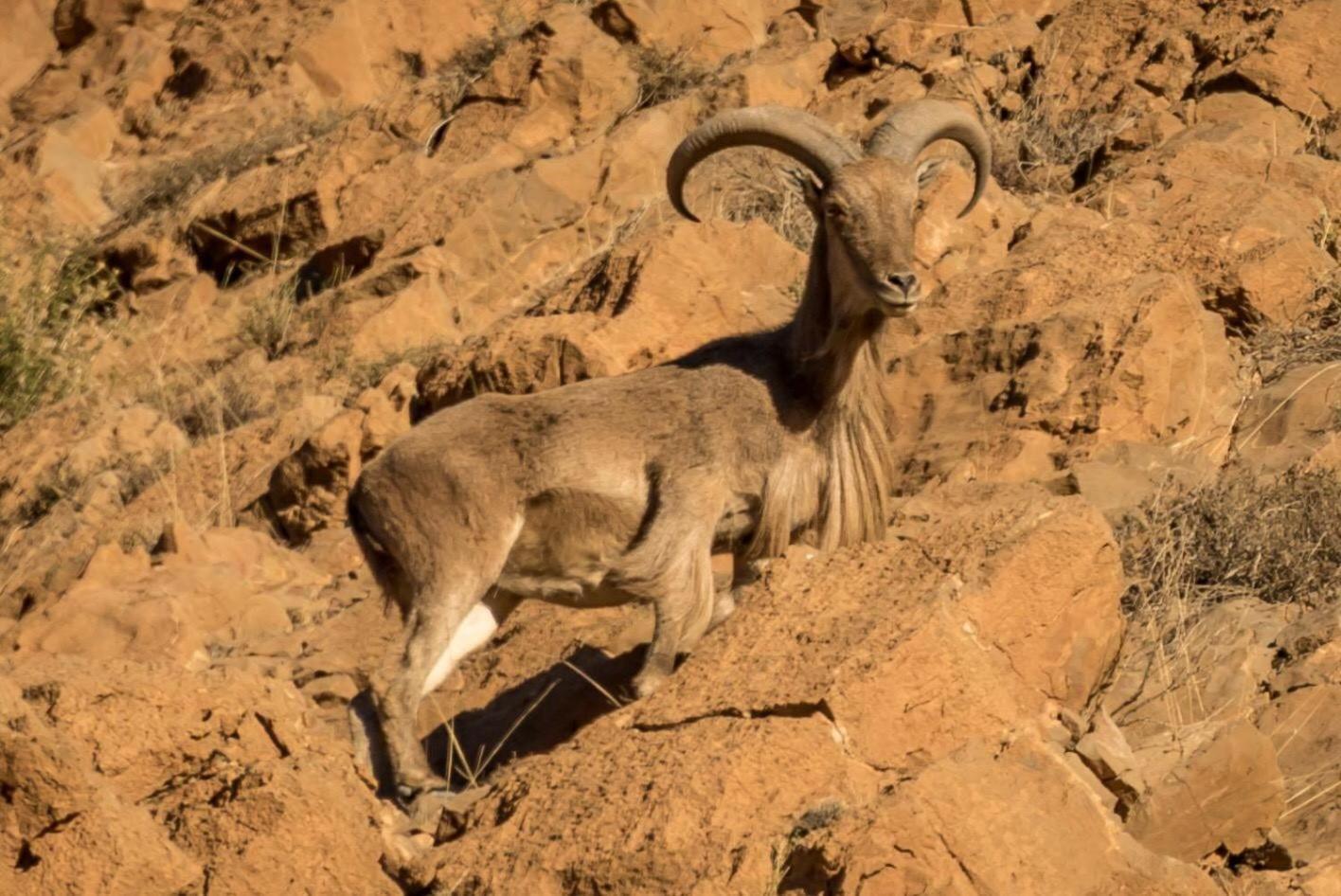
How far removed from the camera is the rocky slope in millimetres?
6672

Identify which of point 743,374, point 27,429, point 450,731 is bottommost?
point 27,429

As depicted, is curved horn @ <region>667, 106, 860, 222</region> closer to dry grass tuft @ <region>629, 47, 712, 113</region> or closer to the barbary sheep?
the barbary sheep

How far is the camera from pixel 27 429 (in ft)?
50.0

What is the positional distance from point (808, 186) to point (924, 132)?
22.2 inches

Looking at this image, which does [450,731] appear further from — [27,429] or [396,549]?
[27,429]

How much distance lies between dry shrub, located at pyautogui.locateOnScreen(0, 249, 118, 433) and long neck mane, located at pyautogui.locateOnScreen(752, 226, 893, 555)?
8383 millimetres

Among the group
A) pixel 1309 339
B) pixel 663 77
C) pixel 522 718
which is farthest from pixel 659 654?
pixel 663 77

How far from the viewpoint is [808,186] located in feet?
30.5

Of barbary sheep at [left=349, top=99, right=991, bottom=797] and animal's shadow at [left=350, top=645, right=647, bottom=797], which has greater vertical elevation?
barbary sheep at [left=349, top=99, right=991, bottom=797]

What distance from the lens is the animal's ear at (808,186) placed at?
9.29m

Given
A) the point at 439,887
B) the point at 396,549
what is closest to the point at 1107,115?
the point at 396,549

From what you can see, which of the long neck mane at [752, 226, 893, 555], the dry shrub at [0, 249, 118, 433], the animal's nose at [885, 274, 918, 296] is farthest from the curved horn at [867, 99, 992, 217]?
the dry shrub at [0, 249, 118, 433]

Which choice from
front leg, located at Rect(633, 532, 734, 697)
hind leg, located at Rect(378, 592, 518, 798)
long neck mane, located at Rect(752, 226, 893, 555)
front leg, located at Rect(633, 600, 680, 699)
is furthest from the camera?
long neck mane, located at Rect(752, 226, 893, 555)

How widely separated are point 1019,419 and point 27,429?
7.88m
